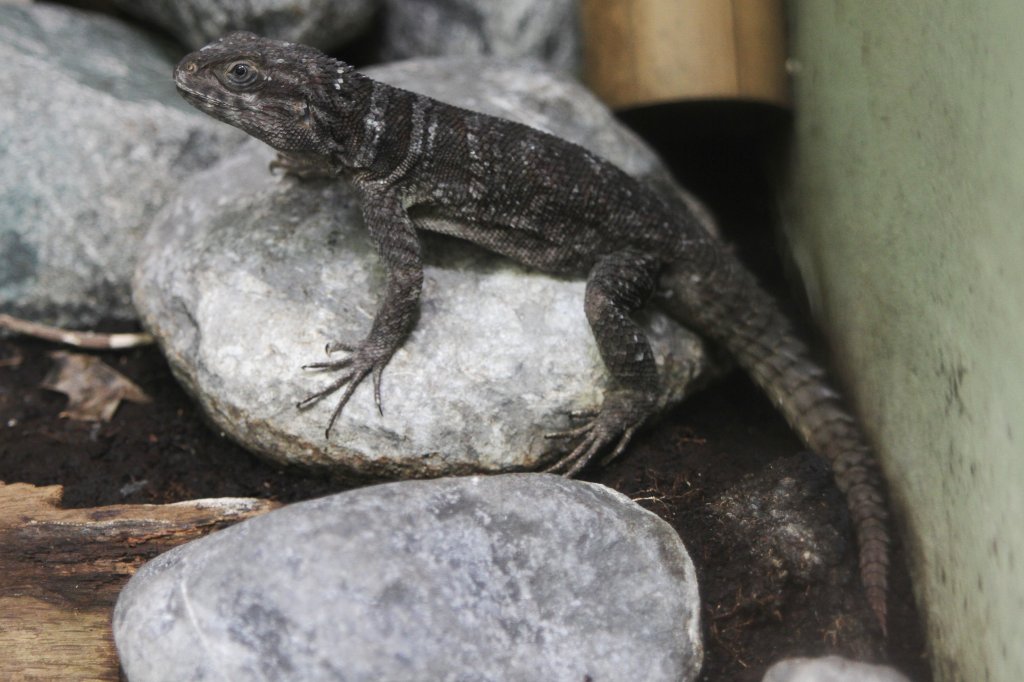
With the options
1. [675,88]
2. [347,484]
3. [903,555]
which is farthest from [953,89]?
[347,484]

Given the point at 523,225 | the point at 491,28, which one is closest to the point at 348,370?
the point at 523,225

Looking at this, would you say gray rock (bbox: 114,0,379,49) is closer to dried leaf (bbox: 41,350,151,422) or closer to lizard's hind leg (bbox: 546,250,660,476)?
dried leaf (bbox: 41,350,151,422)

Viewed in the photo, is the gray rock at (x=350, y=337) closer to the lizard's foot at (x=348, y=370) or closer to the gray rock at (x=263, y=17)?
the lizard's foot at (x=348, y=370)

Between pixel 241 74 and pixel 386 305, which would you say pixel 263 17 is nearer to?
pixel 241 74

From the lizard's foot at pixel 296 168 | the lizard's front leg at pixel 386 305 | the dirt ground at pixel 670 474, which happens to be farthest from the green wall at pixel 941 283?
the lizard's foot at pixel 296 168

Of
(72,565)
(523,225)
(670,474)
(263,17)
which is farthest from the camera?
(263,17)

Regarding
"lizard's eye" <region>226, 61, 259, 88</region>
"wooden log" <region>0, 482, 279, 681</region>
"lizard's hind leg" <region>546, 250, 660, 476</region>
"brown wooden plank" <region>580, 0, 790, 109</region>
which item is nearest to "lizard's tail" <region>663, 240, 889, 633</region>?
"lizard's hind leg" <region>546, 250, 660, 476</region>
